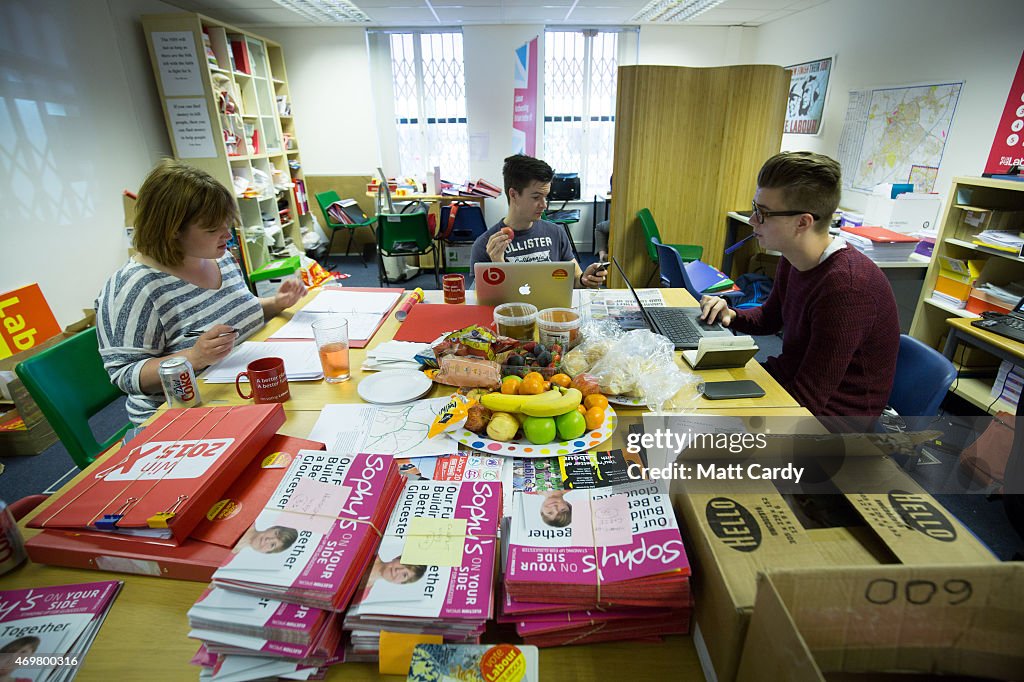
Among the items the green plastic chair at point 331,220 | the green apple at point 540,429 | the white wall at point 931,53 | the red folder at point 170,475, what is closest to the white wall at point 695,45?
the white wall at point 931,53

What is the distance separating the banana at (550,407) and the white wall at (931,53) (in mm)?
3683

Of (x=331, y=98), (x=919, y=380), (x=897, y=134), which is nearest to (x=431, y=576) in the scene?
(x=919, y=380)

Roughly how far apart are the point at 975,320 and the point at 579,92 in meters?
5.02

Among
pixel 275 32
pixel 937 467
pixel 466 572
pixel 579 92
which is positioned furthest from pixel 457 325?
pixel 275 32

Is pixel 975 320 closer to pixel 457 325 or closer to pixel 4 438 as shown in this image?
pixel 457 325

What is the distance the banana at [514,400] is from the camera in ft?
3.48

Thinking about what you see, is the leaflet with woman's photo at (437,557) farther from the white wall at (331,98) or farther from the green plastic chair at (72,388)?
the white wall at (331,98)

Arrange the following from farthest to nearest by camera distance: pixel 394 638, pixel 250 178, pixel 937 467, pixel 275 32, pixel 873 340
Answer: pixel 275 32, pixel 250 178, pixel 937 467, pixel 873 340, pixel 394 638

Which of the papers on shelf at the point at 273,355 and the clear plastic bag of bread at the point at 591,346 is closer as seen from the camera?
the clear plastic bag of bread at the point at 591,346

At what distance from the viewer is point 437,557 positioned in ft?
2.29

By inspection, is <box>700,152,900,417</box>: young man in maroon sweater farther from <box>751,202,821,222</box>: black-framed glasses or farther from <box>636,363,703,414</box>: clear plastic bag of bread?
<box>636,363,703,414</box>: clear plastic bag of bread

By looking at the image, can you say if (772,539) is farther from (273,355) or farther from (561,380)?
(273,355)

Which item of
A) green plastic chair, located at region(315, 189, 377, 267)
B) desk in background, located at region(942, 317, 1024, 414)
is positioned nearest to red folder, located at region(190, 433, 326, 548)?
desk in background, located at region(942, 317, 1024, 414)

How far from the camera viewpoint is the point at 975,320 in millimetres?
2508
